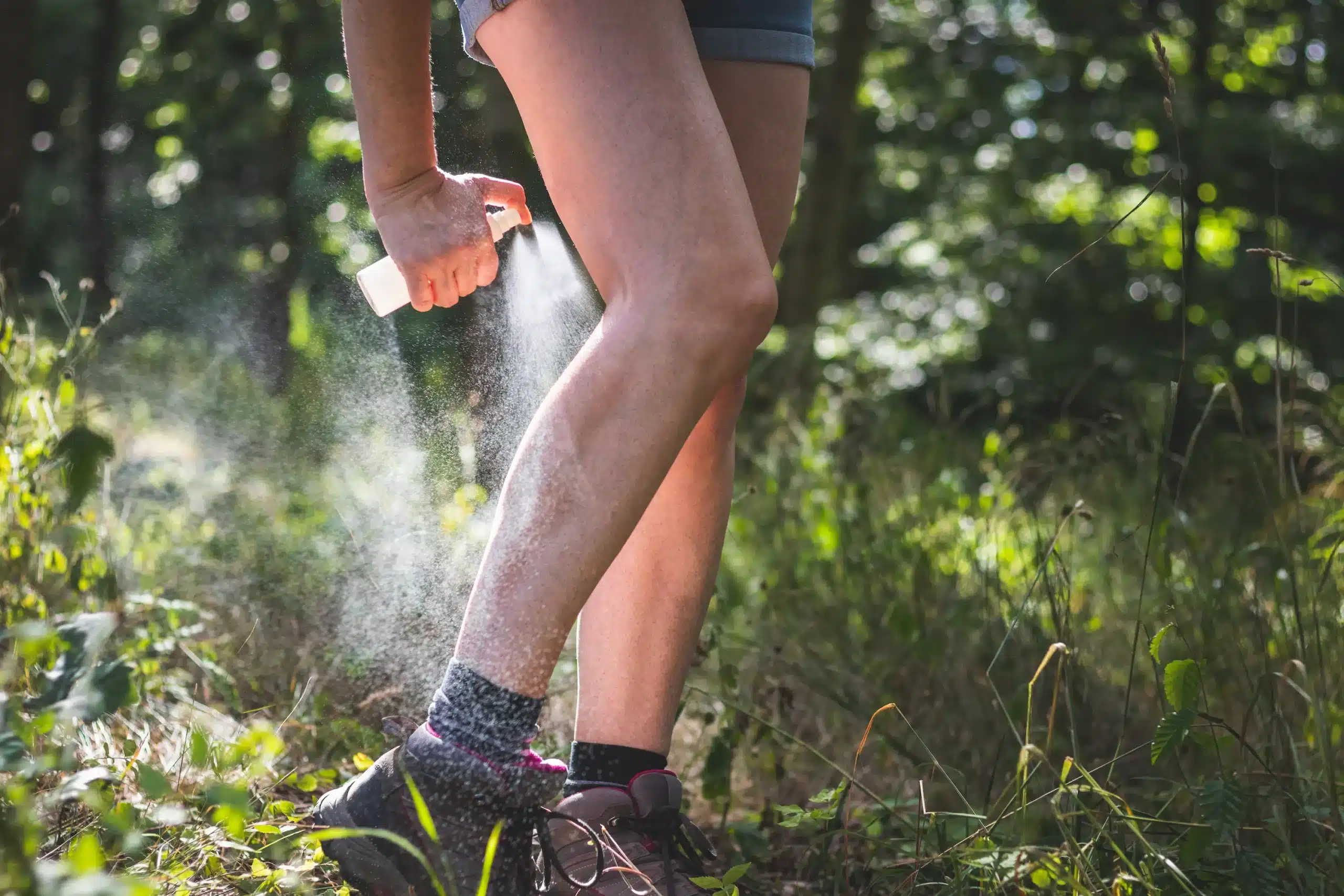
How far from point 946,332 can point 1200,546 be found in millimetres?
5897

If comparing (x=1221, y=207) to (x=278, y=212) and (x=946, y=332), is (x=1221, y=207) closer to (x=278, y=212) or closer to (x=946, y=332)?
(x=946, y=332)

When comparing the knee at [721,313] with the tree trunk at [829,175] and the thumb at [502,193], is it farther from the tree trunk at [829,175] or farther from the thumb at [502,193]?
the tree trunk at [829,175]

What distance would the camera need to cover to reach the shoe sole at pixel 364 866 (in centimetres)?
113

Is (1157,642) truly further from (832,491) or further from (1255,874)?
(832,491)

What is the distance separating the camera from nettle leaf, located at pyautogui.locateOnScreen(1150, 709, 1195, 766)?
1.13 meters

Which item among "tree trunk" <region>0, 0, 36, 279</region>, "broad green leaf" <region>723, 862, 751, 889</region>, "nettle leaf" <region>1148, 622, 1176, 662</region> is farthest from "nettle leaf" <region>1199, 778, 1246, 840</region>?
"tree trunk" <region>0, 0, 36, 279</region>

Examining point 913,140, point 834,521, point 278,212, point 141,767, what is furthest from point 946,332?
point 141,767

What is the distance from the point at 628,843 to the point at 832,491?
1786mm

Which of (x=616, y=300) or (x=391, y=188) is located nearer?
(x=616, y=300)

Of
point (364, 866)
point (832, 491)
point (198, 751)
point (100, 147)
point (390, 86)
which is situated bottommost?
point (832, 491)

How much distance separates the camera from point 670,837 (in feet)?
4.37

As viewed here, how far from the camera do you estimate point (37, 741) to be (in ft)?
5.13

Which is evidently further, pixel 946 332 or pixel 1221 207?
pixel 946 332

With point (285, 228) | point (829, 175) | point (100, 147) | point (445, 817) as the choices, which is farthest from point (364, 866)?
point (100, 147)
